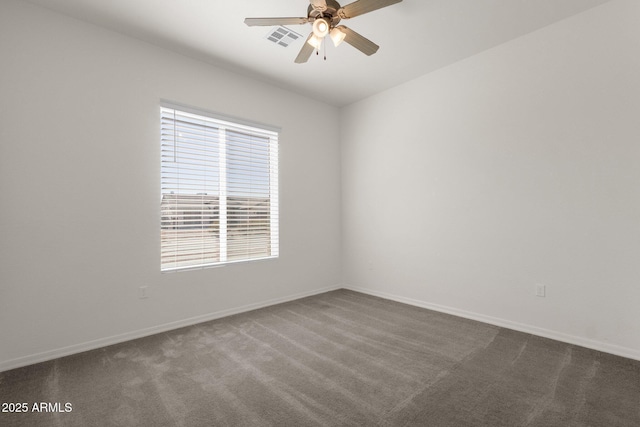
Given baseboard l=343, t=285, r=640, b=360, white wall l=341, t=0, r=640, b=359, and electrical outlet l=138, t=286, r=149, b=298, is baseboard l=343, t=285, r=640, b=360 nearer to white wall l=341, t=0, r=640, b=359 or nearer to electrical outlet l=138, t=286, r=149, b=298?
white wall l=341, t=0, r=640, b=359

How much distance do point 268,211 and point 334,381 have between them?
257 centimetres

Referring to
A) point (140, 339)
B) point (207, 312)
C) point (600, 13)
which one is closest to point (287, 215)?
point (207, 312)

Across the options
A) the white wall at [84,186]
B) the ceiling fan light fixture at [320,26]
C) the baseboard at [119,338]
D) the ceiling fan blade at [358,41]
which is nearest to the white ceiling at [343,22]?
the white wall at [84,186]

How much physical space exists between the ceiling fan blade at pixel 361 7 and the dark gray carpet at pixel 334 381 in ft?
8.99

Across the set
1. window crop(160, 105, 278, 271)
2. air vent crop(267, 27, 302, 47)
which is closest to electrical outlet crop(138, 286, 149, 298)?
window crop(160, 105, 278, 271)

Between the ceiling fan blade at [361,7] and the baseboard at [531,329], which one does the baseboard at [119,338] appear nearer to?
the baseboard at [531,329]

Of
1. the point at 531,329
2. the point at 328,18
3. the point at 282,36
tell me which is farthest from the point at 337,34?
the point at 531,329

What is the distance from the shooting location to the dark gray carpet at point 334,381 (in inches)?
73.1

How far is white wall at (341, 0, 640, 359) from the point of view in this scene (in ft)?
8.70

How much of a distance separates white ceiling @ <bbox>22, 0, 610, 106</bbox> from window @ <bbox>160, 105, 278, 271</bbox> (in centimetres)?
77

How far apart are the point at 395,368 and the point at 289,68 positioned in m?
3.53

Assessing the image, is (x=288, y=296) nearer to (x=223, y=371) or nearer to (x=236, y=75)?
(x=223, y=371)

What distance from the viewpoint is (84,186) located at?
2.83 m

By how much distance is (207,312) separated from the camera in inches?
142
